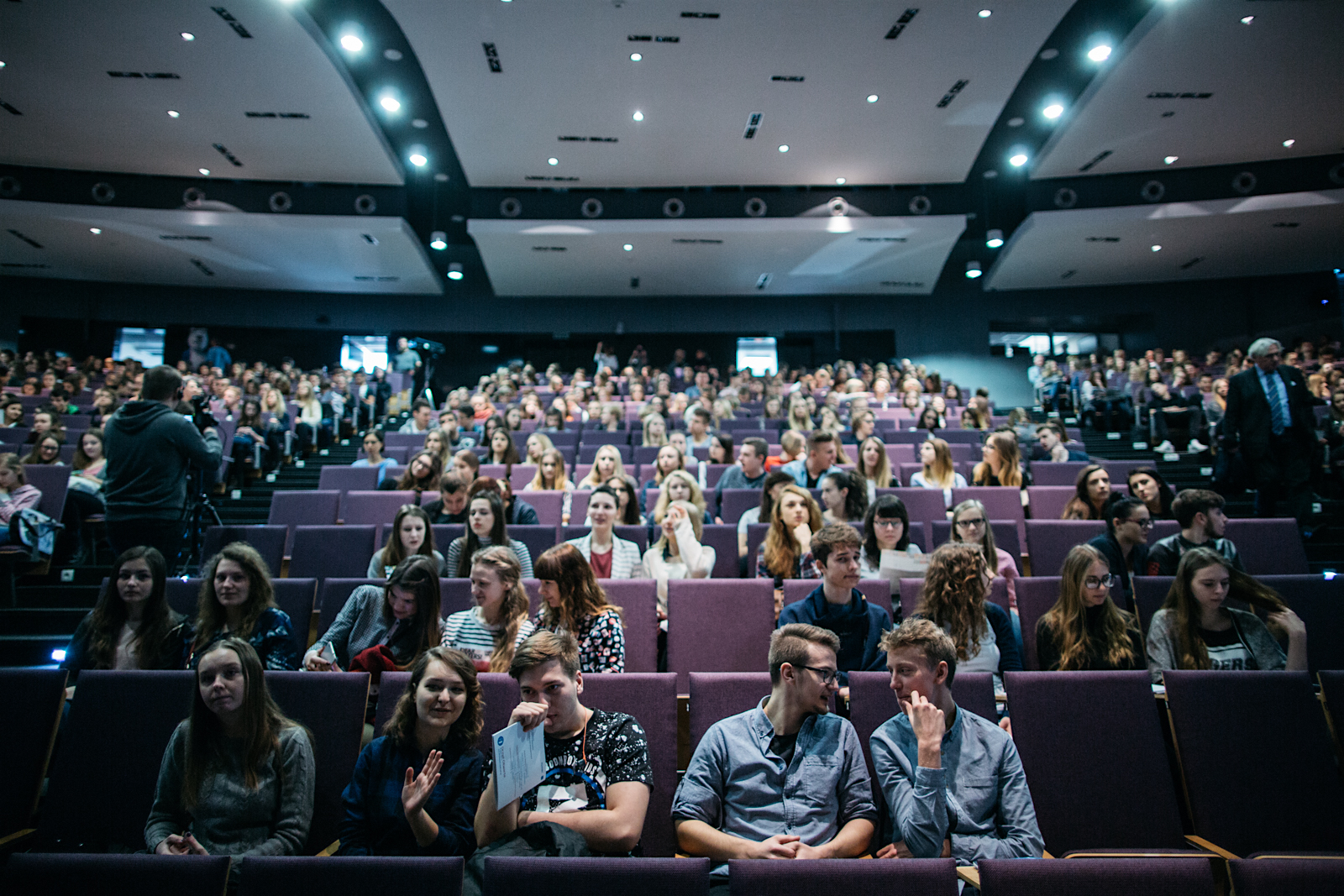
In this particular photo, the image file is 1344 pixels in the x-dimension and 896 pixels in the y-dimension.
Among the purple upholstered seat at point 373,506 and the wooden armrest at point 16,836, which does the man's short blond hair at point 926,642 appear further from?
the purple upholstered seat at point 373,506

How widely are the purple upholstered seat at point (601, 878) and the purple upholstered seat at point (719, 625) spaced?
1.38 metres

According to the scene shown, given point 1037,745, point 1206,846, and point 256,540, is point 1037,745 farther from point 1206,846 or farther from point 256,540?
point 256,540

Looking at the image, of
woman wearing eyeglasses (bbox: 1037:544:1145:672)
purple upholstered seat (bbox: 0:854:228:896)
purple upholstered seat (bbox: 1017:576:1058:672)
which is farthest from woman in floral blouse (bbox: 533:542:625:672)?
purple upholstered seat (bbox: 1017:576:1058:672)

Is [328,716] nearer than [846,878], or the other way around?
[846,878]

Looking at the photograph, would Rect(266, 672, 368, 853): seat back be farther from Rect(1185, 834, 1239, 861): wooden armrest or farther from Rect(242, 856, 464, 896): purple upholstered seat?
Rect(1185, 834, 1239, 861): wooden armrest

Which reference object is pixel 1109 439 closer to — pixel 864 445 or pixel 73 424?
pixel 864 445

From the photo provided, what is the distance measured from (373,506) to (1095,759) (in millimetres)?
3771

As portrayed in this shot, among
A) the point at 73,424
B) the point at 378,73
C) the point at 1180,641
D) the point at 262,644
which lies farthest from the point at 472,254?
the point at 1180,641

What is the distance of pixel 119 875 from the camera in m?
1.31

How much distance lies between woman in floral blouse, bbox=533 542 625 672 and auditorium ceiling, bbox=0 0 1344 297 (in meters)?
5.88

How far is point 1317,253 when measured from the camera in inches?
442

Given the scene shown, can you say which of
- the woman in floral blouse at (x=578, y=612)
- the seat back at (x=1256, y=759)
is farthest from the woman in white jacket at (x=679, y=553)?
the seat back at (x=1256, y=759)

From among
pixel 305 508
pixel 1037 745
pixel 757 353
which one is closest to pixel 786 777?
pixel 1037 745

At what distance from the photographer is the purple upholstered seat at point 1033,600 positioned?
279 cm
